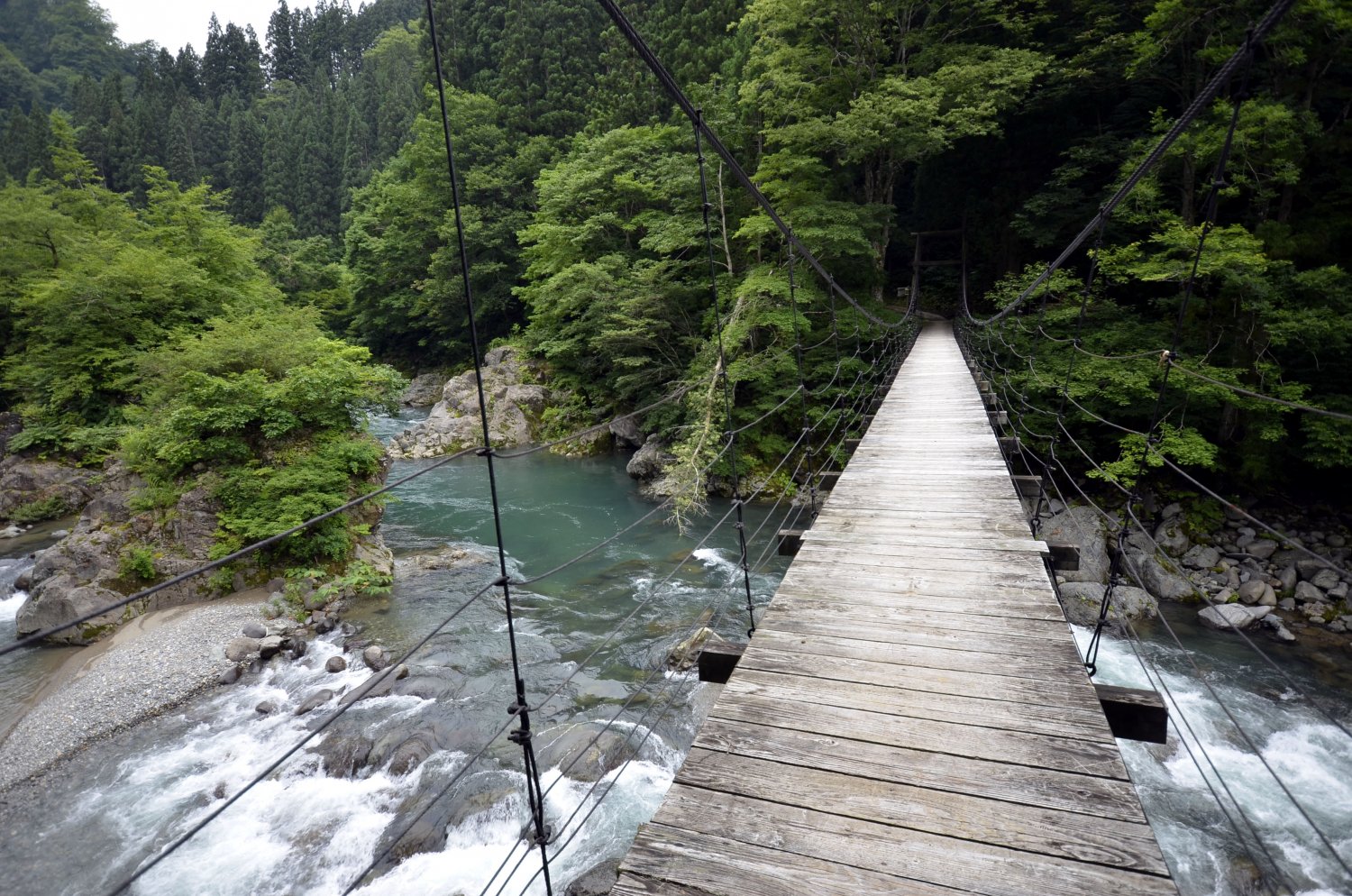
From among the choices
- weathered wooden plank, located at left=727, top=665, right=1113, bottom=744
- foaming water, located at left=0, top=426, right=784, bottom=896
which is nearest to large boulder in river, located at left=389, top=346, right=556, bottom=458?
foaming water, located at left=0, top=426, right=784, bottom=896

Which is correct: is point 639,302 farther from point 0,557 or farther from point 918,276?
point 0,557

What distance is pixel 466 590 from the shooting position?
25.8 ft

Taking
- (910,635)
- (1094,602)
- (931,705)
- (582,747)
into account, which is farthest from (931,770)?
(1094,602)

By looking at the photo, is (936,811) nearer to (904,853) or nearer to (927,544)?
(904,853)

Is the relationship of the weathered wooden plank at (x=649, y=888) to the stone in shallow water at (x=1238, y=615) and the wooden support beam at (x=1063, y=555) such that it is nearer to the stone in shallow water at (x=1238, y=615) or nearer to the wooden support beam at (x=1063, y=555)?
the wooden support beam at (x=1063, y=555)

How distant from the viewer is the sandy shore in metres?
5.16

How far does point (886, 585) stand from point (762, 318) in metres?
7.71

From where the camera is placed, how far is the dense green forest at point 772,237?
7.18 meters

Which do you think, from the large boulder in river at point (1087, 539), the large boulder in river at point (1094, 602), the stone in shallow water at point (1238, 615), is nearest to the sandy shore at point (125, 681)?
the large boulder in river at point (1094, 602)

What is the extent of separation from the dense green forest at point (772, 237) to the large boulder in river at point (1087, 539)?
3.58ft

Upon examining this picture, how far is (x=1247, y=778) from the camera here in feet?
15.8

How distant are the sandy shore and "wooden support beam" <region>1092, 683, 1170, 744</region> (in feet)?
24.3

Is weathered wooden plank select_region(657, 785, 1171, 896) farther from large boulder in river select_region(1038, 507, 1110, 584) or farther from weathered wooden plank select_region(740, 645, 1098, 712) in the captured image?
large boulder in river select_region(1038, 507, 1110, 584)

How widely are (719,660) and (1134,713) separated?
1.25m
